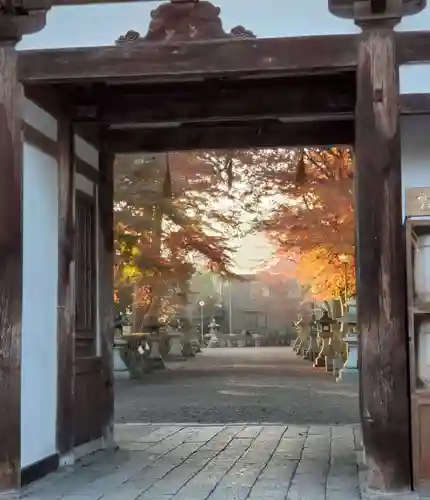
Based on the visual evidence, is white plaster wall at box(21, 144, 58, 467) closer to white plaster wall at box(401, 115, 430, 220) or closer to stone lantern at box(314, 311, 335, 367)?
white plaster wall at box(401, 115, 430, 220)

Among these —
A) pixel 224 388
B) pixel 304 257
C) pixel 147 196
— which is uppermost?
pixel 147 196

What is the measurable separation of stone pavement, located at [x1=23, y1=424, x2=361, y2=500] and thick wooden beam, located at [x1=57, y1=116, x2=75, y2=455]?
36 cm

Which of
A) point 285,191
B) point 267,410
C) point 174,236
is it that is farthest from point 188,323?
point 267,410

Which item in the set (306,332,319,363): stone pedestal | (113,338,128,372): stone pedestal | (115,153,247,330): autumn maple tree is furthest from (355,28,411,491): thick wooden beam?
(306,332,319,363): stone pedestal

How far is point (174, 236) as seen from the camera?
52.1 ft

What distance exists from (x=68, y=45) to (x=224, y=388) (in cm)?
997

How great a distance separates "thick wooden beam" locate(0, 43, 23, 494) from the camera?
4969 mm

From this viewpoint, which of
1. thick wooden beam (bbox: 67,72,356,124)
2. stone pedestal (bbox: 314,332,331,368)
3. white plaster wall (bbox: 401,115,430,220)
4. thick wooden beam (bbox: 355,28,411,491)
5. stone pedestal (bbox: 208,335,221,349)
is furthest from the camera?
stone pedestal (bbox: 208,335,221,349)

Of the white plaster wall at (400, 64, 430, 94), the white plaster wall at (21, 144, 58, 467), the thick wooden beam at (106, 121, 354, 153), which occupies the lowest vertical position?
the white plaster wall at (21, 144, 58, 467)

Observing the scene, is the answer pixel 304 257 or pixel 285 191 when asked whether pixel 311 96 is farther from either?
pixel 304 257

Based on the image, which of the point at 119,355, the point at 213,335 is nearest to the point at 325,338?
the point at 119,355

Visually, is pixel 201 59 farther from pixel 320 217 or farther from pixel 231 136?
pixel 320 217

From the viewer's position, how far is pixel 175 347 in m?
24.5

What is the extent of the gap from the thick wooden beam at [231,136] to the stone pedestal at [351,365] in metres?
8.01
